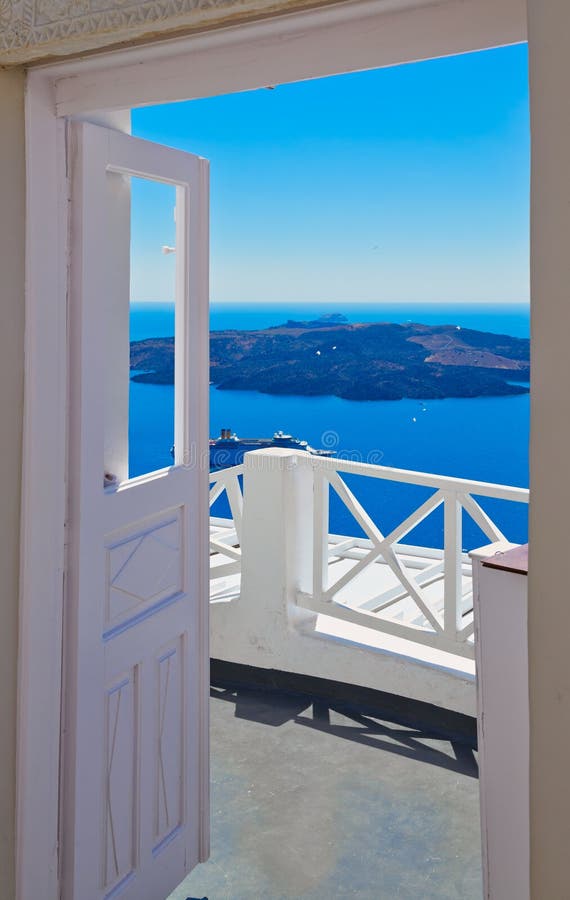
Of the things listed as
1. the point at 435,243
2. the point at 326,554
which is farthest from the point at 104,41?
the point at 435,243

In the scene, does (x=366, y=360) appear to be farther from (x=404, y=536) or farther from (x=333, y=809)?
(x=333, y=809)

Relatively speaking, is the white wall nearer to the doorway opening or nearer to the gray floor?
the doorway opening

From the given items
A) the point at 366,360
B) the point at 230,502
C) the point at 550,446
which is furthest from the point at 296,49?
the point at 366,360

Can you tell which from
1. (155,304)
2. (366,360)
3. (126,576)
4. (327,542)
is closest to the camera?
(126,576)

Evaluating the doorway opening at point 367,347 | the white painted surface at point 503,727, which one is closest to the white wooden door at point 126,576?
the doorway opening at point 367,347

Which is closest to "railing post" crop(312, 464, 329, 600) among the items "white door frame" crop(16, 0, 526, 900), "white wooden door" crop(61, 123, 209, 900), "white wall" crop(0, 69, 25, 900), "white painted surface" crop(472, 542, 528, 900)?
"white wooden door" crop(61, 123, 209, 900)

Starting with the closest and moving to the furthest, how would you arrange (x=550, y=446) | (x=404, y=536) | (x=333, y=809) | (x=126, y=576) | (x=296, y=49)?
(x=550, y=446)
(x=296, y=49)
(x=126, y=576)
(x=333, y=809)
(x=404, y=536)

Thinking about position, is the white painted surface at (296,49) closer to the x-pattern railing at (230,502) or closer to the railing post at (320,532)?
the railing post at (320,532)
